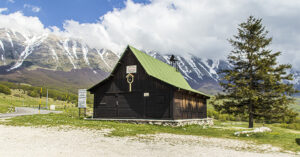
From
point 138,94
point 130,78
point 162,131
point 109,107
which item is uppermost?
point 130,78

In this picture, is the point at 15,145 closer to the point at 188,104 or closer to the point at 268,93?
the point at 188,104

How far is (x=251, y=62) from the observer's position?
30.4 meters

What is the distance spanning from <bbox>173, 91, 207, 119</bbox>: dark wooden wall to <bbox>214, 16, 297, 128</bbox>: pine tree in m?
3.02

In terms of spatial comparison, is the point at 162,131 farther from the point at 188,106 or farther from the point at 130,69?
the point at 188,106

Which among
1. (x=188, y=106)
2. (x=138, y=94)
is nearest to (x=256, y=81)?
Result: (x=188, y=106)

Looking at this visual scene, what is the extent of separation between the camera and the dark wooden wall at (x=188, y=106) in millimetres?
26266

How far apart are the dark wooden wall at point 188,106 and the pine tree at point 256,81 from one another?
3.02 m

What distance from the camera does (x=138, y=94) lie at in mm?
27078

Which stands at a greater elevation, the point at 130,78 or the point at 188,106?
the point at 130,78

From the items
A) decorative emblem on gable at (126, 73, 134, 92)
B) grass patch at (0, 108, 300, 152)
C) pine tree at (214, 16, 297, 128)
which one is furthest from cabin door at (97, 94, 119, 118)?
pine tree at (214, 16, 297, 128)

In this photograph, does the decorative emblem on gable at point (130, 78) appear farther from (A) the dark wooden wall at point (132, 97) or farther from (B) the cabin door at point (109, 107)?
(B) the cabin door at point (109, 107)

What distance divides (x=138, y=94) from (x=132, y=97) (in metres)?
0.82

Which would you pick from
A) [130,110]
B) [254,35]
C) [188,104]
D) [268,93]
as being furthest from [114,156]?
[254,35]

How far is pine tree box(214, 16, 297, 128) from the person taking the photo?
1120 inches
